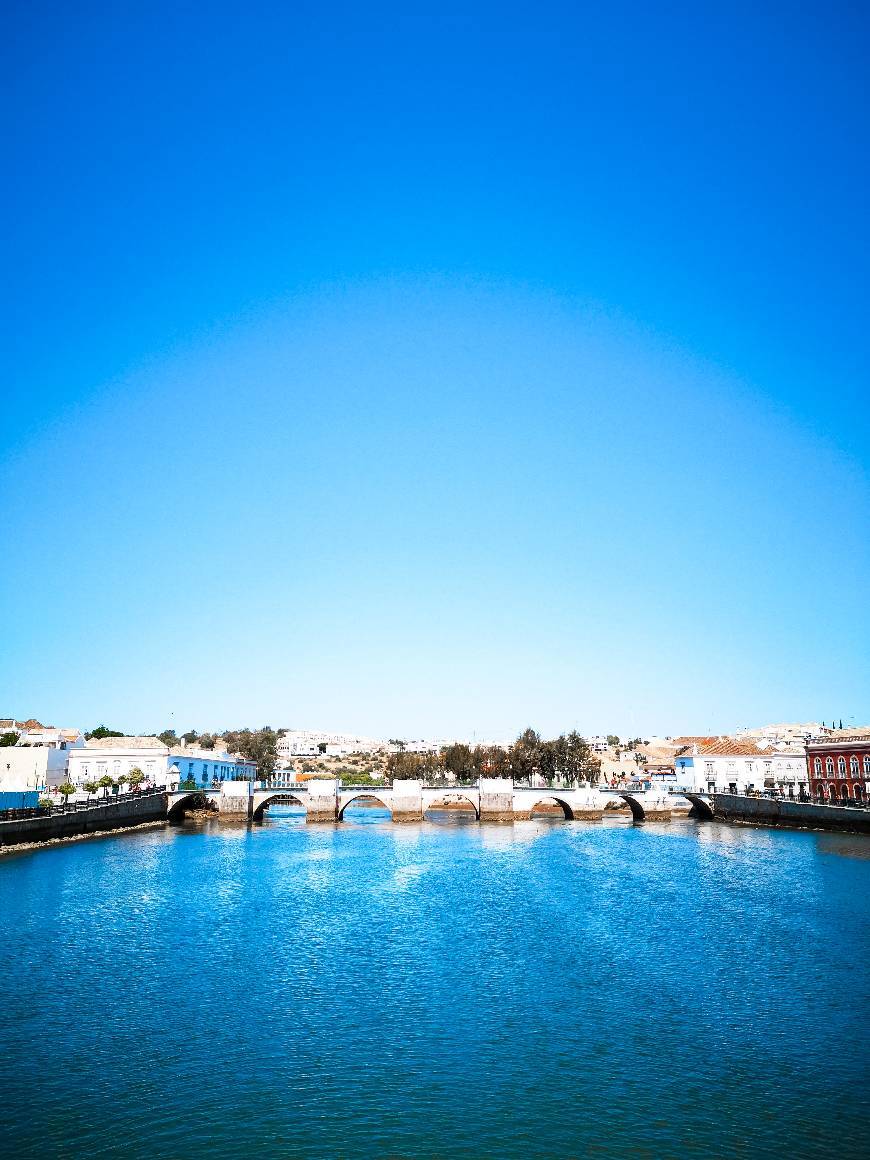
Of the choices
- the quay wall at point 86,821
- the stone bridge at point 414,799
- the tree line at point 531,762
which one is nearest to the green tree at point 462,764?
the tree line at point 531,762

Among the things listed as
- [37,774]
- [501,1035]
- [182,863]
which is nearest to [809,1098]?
[501,1035]

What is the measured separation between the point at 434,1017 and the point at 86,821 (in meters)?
59.1

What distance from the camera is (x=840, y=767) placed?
9094cm

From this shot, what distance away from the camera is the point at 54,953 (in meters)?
33.0

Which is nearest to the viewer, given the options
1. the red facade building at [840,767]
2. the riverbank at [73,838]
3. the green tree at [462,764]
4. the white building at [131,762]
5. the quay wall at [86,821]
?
the riverbank at [73,838]

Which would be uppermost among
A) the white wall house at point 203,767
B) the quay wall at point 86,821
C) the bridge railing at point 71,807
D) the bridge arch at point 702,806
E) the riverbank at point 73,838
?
the white wall house at point 203,767

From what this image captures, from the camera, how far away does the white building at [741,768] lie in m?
116

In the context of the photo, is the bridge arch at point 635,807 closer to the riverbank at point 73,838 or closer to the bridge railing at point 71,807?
the riverbank at point 73,838

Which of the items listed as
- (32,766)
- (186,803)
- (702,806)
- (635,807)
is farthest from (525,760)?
(32,766)

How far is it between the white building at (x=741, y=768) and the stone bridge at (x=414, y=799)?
48.6 ft

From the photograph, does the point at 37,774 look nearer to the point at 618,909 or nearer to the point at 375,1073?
the point at 618,909

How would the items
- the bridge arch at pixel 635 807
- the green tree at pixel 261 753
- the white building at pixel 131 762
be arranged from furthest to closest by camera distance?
the green tree at pixel 261 753 → the white building at pixel 131 762 → the bridge arch at pixel 635 807

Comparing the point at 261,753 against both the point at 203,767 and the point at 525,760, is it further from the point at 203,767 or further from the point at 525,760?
the point at 525,760

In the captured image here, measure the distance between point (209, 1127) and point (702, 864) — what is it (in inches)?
1917
